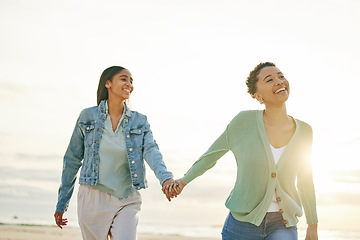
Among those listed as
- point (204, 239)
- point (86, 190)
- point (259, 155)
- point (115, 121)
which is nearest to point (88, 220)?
point (86, 190)

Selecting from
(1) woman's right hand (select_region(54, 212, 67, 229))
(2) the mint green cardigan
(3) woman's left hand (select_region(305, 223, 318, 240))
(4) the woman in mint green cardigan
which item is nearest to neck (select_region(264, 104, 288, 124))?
(4) the woman in mint green cardigan

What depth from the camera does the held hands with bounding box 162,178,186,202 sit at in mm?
4934

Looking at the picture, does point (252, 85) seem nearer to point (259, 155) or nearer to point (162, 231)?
point (259, 155)

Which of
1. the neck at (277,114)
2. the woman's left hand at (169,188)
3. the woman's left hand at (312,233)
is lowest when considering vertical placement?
the woman's left hand at (312,233)

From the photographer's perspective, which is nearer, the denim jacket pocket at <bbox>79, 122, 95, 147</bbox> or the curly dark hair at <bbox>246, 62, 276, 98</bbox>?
the curly dark hair at <bbox>246, 62, 276, 98</bbox>

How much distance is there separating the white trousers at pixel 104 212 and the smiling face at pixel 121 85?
1030mm

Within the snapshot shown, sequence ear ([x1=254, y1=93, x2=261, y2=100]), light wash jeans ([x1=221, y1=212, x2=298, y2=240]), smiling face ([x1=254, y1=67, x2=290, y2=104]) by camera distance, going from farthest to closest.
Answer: ear ([x1=254, y1=93, x2=261, y2=100]) → smiling face ([x1=254, y1=67, x2=290, y2=104]) → light wash jeans ([x1=221, y1=212, x2=298, y2=240])

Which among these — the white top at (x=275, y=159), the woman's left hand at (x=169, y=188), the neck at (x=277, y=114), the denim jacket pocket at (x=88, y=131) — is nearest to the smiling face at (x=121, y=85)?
the denim jacket pocket at (x=88, y=131)

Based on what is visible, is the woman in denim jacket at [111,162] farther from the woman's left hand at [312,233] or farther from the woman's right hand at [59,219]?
the woman's left hand at [312,233]

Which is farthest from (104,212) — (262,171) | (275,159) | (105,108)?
(275,159)

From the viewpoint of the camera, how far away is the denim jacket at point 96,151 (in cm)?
508

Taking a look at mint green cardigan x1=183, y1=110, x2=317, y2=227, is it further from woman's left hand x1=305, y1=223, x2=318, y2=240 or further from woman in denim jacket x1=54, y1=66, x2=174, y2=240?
woman in denim jacket x1=54, y1=66, x2=174, y2=240

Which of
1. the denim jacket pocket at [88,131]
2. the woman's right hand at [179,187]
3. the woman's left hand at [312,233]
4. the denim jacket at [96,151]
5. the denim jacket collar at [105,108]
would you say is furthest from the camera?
the denim jacket collar at [105,108]

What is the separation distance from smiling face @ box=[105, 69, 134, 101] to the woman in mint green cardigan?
3.74 feet
